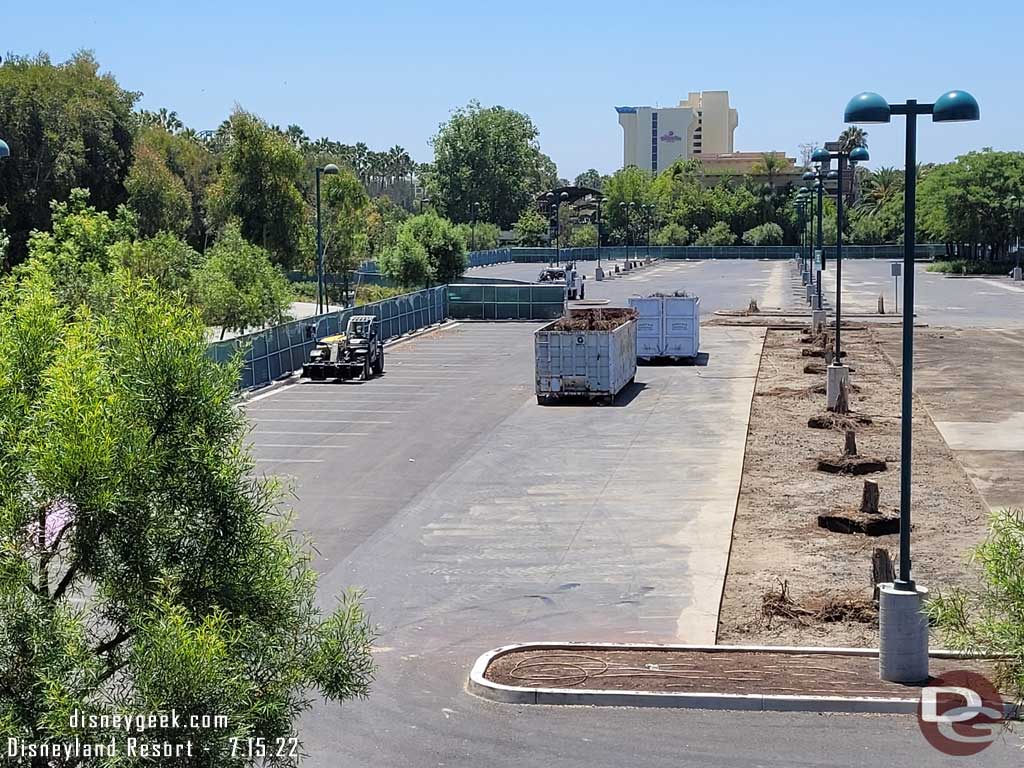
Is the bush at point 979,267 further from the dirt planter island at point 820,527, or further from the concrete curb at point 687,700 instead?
the concrete curb at point 687,700

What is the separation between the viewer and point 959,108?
43.7 ft

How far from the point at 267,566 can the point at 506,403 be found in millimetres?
28165

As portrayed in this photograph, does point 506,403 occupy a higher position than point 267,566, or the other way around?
point 267,566

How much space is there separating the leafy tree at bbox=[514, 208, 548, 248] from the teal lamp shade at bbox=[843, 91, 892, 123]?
134 metres

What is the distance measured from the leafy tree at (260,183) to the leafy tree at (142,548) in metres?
51.6

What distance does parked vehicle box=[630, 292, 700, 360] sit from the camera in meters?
44.1

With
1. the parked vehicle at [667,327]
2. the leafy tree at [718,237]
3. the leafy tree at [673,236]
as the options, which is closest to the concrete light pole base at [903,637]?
the parked vehicle at [667,327]

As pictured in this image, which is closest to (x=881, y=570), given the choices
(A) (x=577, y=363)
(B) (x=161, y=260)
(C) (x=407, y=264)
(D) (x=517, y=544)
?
(D) (x=517, y=544)

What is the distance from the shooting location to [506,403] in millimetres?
36281

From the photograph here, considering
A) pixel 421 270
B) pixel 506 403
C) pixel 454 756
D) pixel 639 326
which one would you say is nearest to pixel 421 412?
pixel 506 403

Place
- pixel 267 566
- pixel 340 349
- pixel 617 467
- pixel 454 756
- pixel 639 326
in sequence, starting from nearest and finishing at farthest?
pixel 267 566 < pixel 454 756 < pixel 617 467 < pixel 340 349 < pixel 639 326

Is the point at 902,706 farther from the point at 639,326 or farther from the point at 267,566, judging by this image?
the point at 639,326

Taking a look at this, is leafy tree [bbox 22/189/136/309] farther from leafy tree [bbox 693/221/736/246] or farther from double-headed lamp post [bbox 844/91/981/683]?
leafy tree [bbox 693/221/736/246]

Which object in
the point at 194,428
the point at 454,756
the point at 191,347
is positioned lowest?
the point at 454,756
